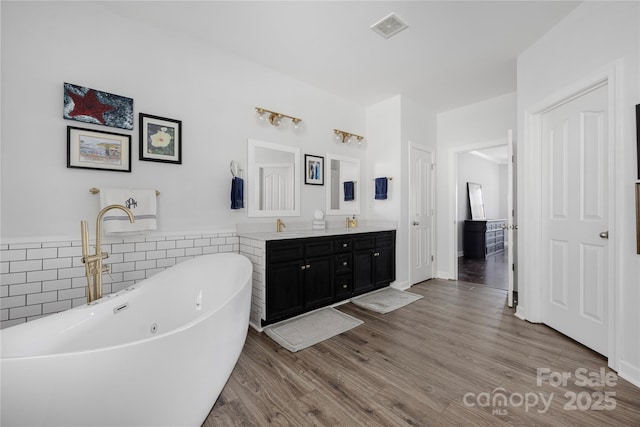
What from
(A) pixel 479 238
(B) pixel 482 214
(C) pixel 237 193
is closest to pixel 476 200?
(B) pixel 482 214

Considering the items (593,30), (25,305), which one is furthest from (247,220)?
(593,30)

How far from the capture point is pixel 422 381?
181 centimetres

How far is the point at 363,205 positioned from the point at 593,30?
3004mm

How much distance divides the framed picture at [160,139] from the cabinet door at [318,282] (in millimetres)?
1696

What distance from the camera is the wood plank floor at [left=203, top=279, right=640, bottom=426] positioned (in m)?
1.50

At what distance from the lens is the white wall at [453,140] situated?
157 inches

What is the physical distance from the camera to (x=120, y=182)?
2.21 meters

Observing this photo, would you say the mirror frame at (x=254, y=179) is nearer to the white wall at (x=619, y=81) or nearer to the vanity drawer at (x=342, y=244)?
the vanity drawer at (x=342, y=244)

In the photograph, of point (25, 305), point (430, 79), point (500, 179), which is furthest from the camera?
point (500, 179)

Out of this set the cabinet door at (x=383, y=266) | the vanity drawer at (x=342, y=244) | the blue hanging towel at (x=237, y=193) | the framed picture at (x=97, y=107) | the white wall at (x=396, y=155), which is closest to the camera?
the framed picture at (x=97, y=107)

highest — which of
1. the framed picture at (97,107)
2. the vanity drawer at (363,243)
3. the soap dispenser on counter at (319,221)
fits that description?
the framed picture at (97,107)

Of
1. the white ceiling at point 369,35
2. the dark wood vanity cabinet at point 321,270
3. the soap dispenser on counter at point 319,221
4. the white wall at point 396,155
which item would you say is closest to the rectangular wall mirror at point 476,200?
the white wall at point 396,155

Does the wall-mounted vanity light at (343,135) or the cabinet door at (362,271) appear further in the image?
the wall-mounted vanity light at (343,135)

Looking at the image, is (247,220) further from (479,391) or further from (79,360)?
(479,391)
